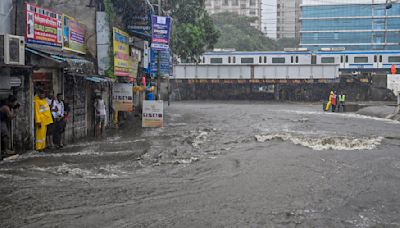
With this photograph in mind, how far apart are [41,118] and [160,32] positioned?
7.27m

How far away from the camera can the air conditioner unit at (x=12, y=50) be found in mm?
10227

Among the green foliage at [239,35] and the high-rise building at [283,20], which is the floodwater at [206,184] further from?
the high-rise building at [283,20]

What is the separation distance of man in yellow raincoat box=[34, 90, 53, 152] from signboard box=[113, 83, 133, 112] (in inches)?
245

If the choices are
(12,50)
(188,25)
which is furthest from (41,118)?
(188,25)

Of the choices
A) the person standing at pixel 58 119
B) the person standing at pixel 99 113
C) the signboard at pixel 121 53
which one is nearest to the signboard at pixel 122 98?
the signboard at pixel 121 53

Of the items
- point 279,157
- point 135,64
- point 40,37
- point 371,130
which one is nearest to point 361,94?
point 371,130

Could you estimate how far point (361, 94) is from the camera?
43625 millimetres

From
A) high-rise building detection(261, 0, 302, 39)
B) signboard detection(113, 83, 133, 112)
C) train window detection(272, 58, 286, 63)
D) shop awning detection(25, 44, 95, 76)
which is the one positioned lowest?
signboard detection(113, 83, 133, 112)

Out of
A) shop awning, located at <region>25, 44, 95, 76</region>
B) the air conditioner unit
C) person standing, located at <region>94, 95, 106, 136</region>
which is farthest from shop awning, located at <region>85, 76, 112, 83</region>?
the air conditioner unit

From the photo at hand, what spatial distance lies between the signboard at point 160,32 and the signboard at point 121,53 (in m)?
1.23

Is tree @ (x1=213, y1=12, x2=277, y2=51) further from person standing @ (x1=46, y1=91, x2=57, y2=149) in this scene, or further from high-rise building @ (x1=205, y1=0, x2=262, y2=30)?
person standing @ (x1=46, y1=91, x2=57, y2=149)

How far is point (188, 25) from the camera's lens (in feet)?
91.7

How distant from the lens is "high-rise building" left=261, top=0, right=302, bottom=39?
114 metres

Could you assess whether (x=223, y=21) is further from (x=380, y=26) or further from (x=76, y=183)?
(x=76, y=183)
